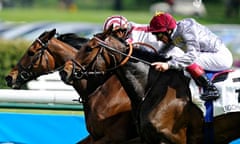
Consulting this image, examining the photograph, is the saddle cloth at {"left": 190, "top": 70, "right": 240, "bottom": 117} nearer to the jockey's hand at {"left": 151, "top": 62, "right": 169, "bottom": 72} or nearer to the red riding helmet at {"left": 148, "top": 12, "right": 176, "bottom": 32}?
the jockey's hand at {"left": 151, "top": 62, "right": 169, "bottom": 72}

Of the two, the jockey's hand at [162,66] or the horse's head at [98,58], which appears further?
the horse's head at [98,58]

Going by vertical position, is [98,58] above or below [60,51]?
above

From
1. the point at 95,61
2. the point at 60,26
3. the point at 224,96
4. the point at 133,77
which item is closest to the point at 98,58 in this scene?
the point at 95,61

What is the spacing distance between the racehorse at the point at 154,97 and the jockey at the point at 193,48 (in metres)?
0.13

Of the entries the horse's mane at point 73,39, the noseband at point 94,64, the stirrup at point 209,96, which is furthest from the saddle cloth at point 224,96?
the horse's mane at point 73,39

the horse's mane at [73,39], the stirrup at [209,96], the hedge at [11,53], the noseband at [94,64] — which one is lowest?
the hedge at [11,53]

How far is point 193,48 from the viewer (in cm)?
554

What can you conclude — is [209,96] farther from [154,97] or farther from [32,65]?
Answer: [32,65]

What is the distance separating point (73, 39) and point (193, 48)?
Result: 1.55m

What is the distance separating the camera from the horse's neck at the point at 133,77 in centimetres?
570

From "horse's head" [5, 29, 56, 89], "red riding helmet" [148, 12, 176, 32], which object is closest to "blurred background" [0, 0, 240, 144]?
"horse's head" [5, 29, 56, 89]

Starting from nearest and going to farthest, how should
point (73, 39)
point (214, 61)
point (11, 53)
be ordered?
point (214, 61) < point (73, 39) < point (11, 53)

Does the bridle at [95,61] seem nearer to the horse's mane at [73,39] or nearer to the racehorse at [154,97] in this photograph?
the racehorse at [154,97]

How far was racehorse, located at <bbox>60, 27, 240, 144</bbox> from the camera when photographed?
5.56 m
